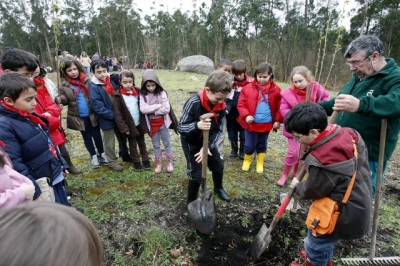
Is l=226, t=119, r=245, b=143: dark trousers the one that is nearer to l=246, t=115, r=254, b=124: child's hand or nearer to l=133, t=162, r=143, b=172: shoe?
l=246, t=115, r=254, b=124: child's hand

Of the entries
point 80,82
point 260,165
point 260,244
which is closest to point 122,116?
point 80,82

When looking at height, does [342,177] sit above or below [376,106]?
below

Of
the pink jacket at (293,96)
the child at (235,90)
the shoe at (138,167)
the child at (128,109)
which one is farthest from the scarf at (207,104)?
the shoe at (138,167)

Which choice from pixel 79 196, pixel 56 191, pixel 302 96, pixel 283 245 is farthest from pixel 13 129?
pixel 302 96

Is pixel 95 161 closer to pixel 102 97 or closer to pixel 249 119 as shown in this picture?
pixel 102 97

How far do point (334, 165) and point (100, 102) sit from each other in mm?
3091

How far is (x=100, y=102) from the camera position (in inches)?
141

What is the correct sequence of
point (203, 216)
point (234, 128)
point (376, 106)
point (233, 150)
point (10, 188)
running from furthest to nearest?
point (233, 150), point (234, 128), point (203, 216), point (376, 106), point (10, 188)

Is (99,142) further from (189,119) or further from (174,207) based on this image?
→ (189,119)

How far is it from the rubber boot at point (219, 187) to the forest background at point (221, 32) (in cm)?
1784

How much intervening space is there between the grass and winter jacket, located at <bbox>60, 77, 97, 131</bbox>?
32.7 inches

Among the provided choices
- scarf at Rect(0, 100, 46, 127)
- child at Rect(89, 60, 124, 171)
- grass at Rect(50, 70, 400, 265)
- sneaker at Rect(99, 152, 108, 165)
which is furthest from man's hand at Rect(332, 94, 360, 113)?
sneaker at Rect(99, 152, 108, 165)

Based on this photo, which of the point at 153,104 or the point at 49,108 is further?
the point at 153,104

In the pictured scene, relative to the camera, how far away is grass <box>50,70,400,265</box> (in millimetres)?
2535
